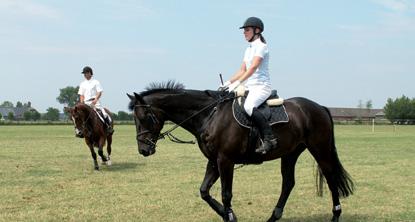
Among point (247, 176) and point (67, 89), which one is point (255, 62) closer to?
point (247, 176)

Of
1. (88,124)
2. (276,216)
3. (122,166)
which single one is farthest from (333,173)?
(122,166)

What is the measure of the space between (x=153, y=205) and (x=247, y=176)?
188 inches

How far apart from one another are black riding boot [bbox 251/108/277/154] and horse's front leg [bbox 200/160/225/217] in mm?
806

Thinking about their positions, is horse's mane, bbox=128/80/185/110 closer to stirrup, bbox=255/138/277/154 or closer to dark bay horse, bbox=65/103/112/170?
stirrup, bbox=255/138/277/154

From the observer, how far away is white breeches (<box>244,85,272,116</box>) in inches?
285

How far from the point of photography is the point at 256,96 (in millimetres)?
7336

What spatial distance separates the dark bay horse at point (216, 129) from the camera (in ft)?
23.4

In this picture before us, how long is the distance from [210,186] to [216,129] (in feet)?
3.24

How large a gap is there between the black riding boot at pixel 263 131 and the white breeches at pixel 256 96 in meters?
0.09

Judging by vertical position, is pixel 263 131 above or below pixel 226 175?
above

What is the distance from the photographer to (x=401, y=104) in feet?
459

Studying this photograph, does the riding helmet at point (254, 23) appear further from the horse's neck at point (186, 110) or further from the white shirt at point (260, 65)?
the horse's neck at point (186, 110)

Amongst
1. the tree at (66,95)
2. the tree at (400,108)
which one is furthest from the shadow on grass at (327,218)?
the tree at (66,95)

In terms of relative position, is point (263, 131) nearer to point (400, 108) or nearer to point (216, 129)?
point (216, 129)
